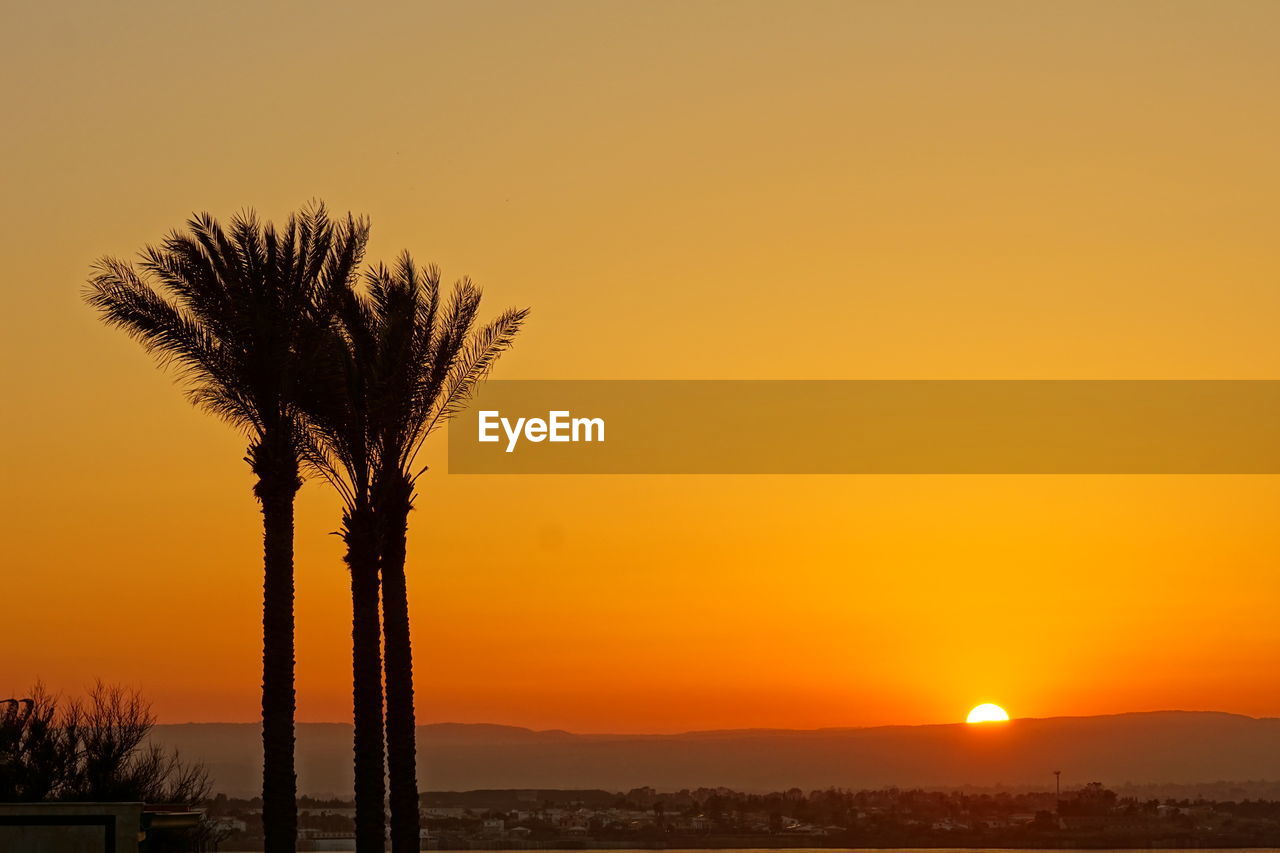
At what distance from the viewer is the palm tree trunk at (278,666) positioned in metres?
33.0

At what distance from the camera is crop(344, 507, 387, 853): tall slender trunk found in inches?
1374

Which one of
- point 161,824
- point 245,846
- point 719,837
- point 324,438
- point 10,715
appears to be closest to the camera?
point 161,824

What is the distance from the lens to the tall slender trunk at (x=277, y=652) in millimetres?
32969

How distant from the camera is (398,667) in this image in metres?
35.5

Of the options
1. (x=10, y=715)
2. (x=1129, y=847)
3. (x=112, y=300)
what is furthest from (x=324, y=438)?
(x=1129, y=847)

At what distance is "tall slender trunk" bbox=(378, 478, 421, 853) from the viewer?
35438 millimetres

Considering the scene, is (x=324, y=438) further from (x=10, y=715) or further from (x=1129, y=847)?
(x=1129, y=847)

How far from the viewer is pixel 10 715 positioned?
4547cm

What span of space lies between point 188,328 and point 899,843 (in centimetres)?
15383

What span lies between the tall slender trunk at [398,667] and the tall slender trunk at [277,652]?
2.57m

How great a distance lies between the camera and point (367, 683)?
34875mm

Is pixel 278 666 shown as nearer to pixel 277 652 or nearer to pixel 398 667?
pixel 277 652

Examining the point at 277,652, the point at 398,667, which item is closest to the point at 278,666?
the point at 277,652

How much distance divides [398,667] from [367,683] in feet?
2.81
